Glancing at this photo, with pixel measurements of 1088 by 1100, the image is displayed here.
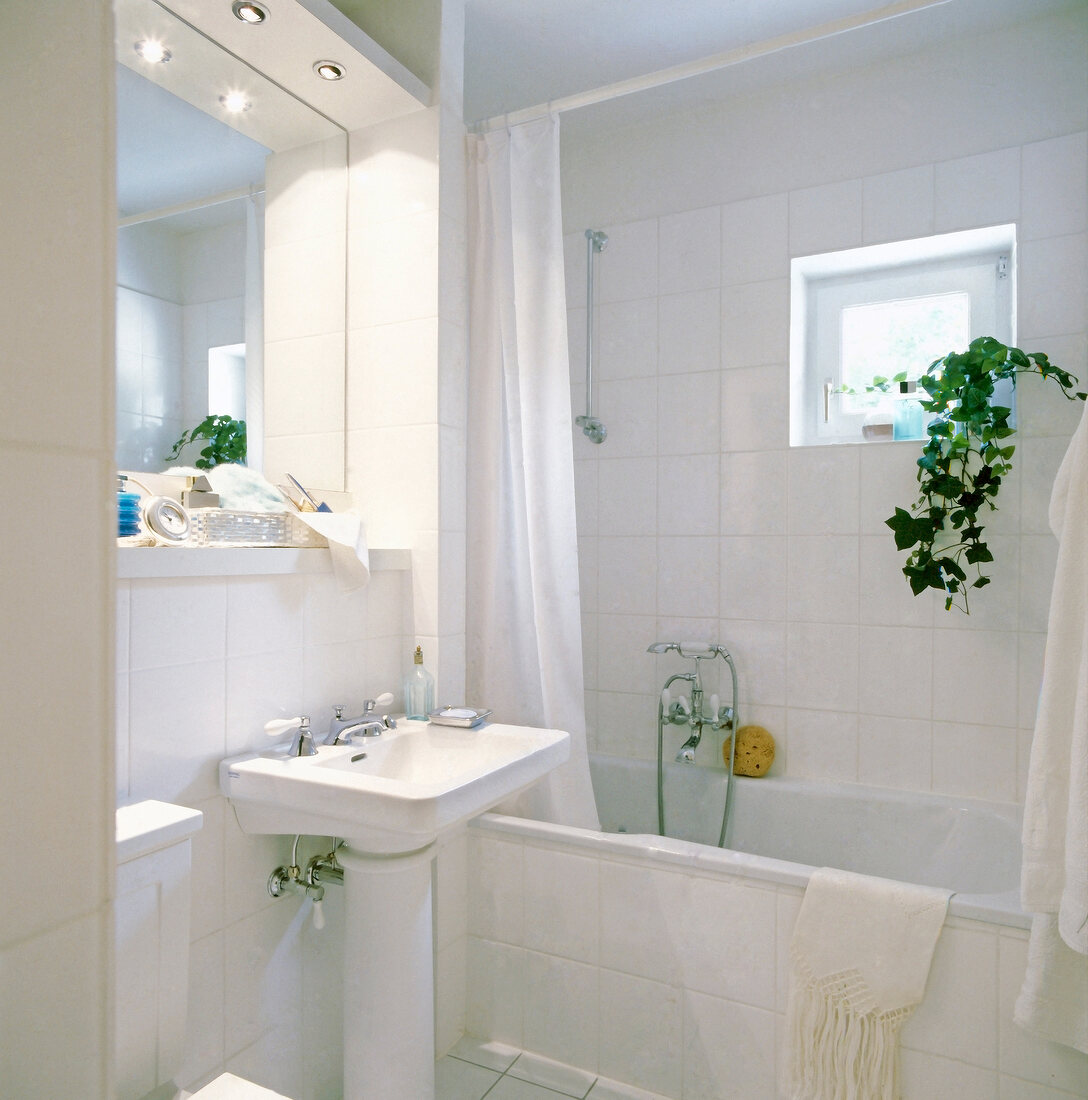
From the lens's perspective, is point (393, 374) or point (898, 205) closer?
point (393, 374)

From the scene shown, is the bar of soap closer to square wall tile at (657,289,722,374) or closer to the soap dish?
the soap dish

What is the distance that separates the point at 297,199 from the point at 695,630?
172 centimetres

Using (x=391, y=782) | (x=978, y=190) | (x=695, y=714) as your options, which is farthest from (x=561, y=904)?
(x=978, y=190)

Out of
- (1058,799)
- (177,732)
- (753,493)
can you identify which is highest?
(753,493)

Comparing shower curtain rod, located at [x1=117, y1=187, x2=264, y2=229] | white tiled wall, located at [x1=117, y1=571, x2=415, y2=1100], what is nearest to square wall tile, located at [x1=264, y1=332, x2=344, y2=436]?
shower curtain rod, located at [x1=117, y1=187, x2=264, y2=229]

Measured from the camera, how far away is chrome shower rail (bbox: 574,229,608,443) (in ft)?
8.92

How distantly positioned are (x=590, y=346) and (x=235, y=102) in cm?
132

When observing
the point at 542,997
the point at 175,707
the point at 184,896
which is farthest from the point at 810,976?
the point at 175,707

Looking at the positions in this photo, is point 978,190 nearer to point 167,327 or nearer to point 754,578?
point 754,578

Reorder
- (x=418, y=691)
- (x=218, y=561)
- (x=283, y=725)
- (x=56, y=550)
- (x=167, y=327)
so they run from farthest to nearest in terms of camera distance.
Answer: (x=418, y=691) → (x=167, y=327) → (x=283, y=725) → (x=218, y=561) → (x=56, y=550)

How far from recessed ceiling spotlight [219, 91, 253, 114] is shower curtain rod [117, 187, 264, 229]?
164 millimetres

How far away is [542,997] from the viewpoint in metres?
1.87

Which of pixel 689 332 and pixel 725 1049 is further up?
pixel 689 332

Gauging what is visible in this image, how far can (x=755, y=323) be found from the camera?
2570mm
